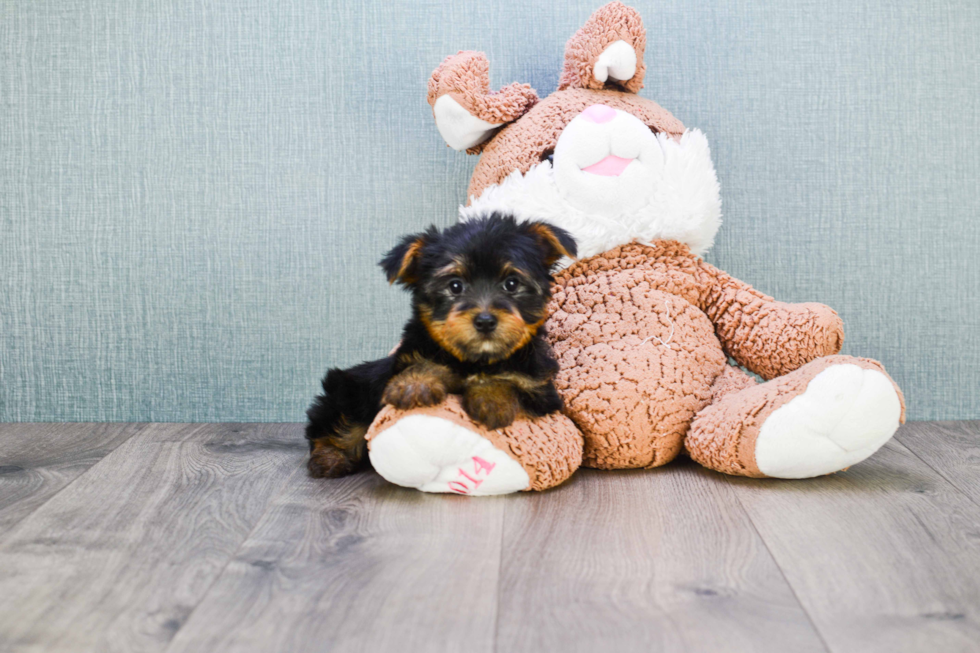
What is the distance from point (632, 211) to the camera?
6.77 feet

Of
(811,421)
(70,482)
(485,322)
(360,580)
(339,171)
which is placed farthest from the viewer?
(339,171)

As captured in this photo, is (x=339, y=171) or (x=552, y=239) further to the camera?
(x=339, y=171)

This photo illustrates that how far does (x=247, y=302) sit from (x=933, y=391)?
230cm

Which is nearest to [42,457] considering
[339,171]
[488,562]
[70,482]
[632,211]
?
[70,482]

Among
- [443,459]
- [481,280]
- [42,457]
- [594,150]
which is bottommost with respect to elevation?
[42,457]

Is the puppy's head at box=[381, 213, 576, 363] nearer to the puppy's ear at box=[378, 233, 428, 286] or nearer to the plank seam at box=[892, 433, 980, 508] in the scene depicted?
the puppy's ear at box=[378, 233, 428, 286]

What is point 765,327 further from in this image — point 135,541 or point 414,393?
point 135,541

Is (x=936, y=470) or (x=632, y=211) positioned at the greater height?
(x=632, y=211)

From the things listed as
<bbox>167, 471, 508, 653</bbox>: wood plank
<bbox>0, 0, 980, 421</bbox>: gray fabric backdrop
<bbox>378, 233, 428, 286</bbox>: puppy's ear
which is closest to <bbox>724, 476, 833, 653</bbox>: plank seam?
<bbox>167, 471, 508, 653</bbox>: wood plank

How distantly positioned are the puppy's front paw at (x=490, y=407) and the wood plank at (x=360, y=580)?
0.19 meters

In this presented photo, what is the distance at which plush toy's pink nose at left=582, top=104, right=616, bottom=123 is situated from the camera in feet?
6.68

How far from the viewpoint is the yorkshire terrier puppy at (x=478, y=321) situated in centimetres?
166

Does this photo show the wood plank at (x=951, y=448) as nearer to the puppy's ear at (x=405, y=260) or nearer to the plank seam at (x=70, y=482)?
the puppy's ear at (x=405, y=260)

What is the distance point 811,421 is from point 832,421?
4cm
